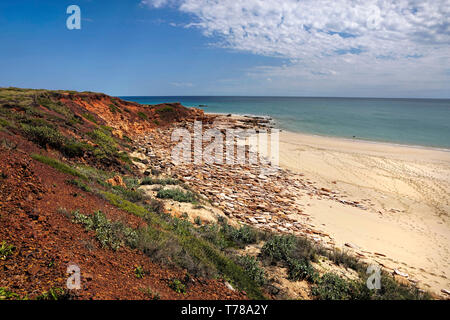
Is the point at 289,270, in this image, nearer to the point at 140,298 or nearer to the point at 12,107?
the point at 140,298

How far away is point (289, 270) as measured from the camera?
232 inches

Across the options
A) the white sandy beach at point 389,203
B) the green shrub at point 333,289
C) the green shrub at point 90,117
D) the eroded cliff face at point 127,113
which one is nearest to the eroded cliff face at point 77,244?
the green shrub at point 333,289

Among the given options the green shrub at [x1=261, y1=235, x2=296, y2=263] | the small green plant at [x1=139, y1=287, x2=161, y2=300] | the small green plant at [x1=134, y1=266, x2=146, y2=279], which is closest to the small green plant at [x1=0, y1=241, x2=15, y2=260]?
the small green plant at [x1=134, y1=266, x2=146, y2=279]

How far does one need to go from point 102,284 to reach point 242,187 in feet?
34.1

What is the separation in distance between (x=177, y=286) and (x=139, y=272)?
0.77m

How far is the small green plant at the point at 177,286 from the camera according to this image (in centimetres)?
423

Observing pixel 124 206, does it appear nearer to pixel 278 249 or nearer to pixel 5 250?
pixel 5 250

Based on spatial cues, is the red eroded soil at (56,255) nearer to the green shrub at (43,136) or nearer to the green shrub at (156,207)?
the green shrub at (156,207)

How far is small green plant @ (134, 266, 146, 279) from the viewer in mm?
4205

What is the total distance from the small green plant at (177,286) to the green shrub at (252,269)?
1.68 meters

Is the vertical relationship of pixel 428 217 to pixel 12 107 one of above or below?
below

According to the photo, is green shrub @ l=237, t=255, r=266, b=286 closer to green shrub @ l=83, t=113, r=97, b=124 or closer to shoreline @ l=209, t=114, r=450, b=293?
shoreline @ l=209, t=114, r=450, b=293

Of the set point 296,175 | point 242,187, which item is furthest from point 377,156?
point 242,187

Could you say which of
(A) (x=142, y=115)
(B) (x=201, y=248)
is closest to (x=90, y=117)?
(A) (x=142, y=115)
